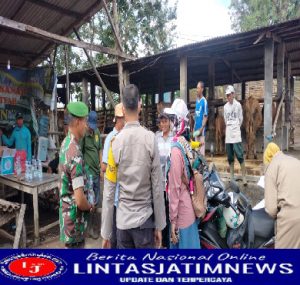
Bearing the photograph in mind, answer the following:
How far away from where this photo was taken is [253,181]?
6.31 meters

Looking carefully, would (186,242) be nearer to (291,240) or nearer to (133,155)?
(291,240)

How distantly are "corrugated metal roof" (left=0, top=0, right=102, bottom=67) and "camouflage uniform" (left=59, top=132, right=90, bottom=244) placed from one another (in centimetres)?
480

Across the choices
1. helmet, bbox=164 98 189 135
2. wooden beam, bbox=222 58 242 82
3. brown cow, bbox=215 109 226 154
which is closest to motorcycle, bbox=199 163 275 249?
helmet, bbox=164 98 189 135

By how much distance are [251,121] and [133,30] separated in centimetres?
1158

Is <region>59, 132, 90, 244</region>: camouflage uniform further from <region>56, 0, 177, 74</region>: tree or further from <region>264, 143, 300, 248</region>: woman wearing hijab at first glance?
<region>56, 0, 177, 74</region>: tree

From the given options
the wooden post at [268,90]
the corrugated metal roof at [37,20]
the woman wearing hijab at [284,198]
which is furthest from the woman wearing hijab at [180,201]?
the corrugated metal roof at [37,20]

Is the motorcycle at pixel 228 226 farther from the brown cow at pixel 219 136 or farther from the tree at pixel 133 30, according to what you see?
the tree at pixel 133 30

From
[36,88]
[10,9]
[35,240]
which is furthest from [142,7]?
[35,240]

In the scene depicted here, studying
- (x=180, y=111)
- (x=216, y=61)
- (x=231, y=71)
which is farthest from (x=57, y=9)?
(x=231, y=71)

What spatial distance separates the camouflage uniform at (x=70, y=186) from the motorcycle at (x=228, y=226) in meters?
1.25

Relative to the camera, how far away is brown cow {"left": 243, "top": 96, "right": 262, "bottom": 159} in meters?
8.69

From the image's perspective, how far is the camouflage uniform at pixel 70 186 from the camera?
2.41 metres

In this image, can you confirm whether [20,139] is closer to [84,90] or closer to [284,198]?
[284,198]

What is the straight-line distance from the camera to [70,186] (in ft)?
8.13
